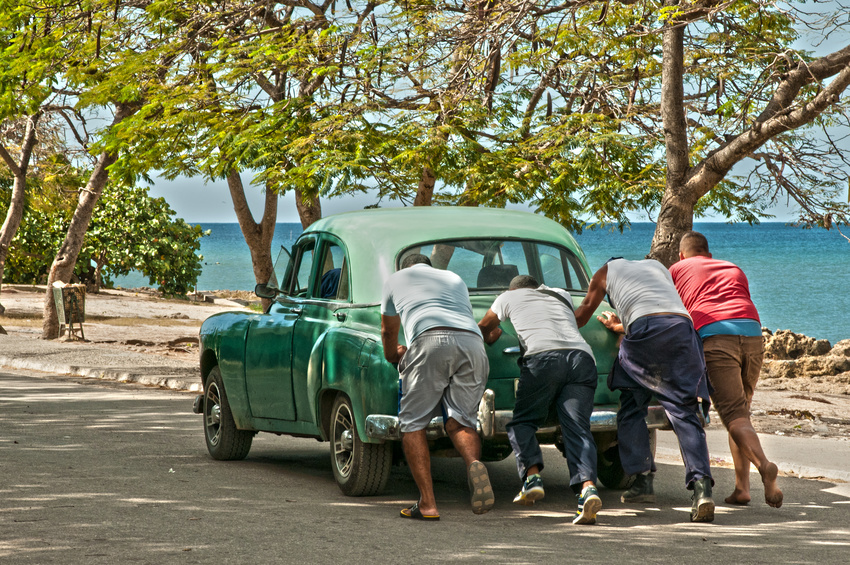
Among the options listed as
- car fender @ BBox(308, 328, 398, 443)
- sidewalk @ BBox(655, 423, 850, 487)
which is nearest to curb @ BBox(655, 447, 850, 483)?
sidewalk @ BBox(655, 423, 850, 487)

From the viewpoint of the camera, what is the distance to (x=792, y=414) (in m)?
12.3

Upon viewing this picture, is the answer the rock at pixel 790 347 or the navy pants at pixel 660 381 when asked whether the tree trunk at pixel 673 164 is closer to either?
the navy pants at pixel 660 381

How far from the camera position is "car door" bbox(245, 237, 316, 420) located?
25.5 ft

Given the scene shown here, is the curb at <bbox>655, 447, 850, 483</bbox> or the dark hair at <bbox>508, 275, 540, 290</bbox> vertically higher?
the dark hair at <bbox>508, 275, 540, 290</bbox>

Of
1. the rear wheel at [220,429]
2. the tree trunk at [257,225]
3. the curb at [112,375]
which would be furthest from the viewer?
the tree trunk at [257,225]

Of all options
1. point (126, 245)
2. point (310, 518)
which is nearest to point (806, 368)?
point (310, 518)

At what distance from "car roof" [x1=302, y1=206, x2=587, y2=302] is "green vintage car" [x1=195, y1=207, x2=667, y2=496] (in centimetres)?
1

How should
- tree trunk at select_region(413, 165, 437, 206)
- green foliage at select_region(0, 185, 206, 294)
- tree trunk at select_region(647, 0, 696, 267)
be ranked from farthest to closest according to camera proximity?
green foliage at select_region(0, 185, 206, 294) < tree trunk at select_region(413, 165, 437, 206) < tree trunk at select_region(647, 0, 696, 267)

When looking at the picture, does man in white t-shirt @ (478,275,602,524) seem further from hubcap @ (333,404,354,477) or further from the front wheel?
hubcap @ (333,404,354,477)

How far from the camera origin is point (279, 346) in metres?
7.84

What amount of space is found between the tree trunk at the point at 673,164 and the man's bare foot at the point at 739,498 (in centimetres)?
443

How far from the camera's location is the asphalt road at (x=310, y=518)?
209 inches

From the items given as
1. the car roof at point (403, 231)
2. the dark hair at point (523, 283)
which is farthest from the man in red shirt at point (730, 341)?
the dark hair at point (523, 283)

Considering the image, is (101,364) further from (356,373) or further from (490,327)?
(490,327)
